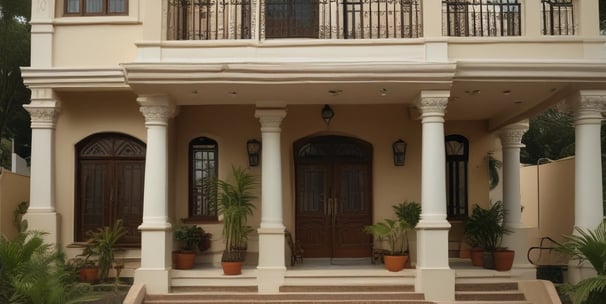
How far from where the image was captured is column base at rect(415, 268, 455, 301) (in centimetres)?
1112

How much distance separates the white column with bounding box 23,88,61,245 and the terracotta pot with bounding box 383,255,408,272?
19.5 feet

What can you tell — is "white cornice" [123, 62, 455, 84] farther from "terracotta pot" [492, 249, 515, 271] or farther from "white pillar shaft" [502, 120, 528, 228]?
"white pillar shaft" [502, 120, 528, 228]

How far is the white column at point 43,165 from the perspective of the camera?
12.5 metres

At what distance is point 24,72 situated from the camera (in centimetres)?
1233

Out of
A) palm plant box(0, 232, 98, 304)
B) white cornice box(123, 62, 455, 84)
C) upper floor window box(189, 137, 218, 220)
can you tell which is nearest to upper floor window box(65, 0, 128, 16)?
white cornice box(123, 62, 455, 84)

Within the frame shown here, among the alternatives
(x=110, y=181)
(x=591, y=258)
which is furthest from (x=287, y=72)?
(x=591, y=258)

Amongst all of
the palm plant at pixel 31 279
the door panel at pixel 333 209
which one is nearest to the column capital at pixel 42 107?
the palm plant at pixel 31 279

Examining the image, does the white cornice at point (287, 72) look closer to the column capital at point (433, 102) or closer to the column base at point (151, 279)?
the column capital at point (433, 102)

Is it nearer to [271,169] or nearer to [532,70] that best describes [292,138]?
[271,169]

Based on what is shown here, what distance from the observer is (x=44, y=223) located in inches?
495

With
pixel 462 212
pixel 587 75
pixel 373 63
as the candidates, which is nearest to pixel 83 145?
pixel 373 63

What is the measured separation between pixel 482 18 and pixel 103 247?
7.65 metres

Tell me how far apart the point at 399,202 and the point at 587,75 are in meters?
4.45

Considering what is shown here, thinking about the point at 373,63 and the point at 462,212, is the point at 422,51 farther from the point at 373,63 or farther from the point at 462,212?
the point at 462,212
